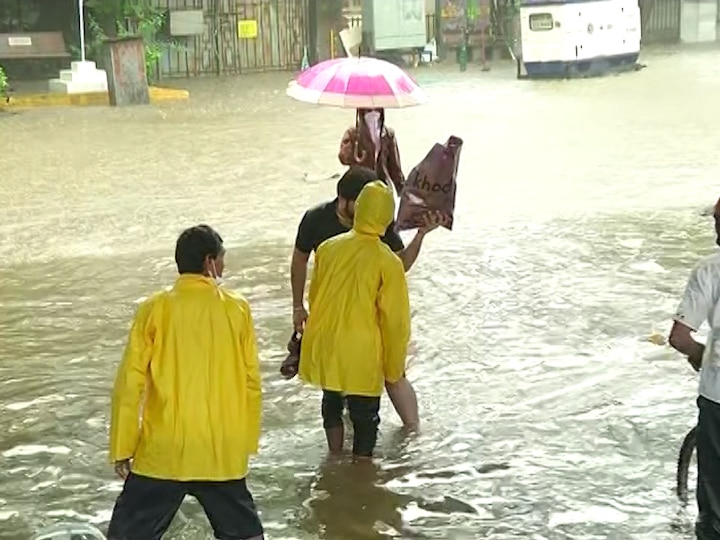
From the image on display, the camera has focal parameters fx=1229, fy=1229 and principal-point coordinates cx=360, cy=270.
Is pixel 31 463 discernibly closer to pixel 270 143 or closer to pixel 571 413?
pixel 571 413

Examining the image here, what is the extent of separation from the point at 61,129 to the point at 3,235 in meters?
7.25

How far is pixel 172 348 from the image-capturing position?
146 inches

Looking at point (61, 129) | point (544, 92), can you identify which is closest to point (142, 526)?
point (61, 129)

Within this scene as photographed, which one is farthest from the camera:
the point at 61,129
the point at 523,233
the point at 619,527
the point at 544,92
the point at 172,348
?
the point at 544,92

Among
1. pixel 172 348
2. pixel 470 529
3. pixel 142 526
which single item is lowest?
pixel 470 529

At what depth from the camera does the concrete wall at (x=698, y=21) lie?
31.1 metres

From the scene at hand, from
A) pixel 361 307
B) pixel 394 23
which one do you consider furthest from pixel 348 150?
pixel 394 23

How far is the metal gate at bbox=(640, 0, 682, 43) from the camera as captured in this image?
3139 cm

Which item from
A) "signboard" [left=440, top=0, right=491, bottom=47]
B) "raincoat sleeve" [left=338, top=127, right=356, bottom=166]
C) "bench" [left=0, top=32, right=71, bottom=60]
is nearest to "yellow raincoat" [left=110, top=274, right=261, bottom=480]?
"raincoat sleeve" [left=338, top=127, right=356, bottom=166]

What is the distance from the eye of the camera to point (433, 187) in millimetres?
5465

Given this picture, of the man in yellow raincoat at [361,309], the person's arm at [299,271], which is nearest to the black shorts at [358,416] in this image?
the man in yellow raincoat at [361,309]

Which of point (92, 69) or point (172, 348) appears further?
point (92, 69)

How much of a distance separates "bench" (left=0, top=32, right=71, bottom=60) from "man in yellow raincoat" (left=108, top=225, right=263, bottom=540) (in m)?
20.5

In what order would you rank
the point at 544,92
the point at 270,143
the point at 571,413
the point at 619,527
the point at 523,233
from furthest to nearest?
the point at 544,92, the point at 270,143, the point at 523,233, the point at 571,413, the point at 619,527
